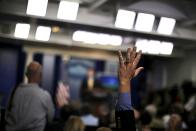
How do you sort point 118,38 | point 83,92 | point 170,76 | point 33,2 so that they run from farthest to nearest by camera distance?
1. point 83,92
2. point 170,76
3. point 118,38
4. point 33,2

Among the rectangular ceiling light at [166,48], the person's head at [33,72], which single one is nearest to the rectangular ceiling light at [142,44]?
the rectangular ceiling light at [166,48]

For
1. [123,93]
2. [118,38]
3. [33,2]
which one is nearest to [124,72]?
[123,93]

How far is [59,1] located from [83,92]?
5483 mm

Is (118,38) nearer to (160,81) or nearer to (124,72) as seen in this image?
(160,81)

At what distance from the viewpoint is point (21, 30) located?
6168mm

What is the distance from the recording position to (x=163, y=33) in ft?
21.3

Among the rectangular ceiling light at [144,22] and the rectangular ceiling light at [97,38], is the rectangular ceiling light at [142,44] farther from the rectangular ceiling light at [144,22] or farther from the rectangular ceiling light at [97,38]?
the rectangular ceiling light at [144,22]

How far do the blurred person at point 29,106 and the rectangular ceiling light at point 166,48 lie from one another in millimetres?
4013

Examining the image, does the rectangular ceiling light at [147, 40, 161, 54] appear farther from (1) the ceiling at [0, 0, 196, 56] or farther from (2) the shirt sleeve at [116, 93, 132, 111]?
(2) the shirt sleeve at [116, 93, 132, 111]

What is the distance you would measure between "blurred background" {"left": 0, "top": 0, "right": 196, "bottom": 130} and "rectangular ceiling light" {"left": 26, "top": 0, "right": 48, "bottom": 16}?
14mm

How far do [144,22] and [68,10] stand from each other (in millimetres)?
1250

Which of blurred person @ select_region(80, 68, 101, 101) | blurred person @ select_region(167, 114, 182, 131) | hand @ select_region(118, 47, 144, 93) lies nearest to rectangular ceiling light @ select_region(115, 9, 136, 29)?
blurred person @ select_region(167, 114, 182, 131)

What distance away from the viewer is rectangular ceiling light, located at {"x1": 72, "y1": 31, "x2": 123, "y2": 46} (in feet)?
22.5

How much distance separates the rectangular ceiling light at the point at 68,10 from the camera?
547cm
